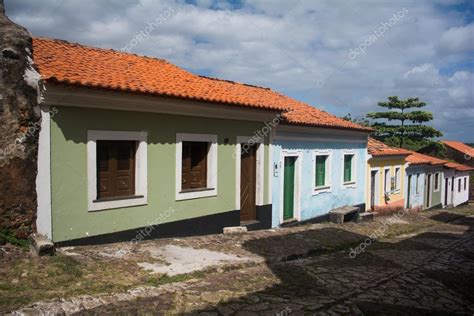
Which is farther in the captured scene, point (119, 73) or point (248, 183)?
point (248, 183)

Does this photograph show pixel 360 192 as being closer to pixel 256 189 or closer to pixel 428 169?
pixel 256 189

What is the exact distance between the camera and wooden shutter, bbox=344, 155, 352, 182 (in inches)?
654

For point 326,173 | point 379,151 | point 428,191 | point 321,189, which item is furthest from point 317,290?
point 428,191

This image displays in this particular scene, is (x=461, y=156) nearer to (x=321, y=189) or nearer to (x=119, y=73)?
(x=321, y=189)

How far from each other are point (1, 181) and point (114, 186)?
2157 mm

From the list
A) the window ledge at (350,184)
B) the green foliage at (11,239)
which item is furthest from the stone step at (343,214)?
the green foliage at (11,239)

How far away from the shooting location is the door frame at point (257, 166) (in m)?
10.7

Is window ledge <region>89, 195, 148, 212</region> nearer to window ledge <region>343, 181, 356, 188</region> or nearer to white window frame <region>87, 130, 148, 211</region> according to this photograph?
white window frame <region>87, 130, 148, 211</region>

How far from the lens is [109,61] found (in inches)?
376

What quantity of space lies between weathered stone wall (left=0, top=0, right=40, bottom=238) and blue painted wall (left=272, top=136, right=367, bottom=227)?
7.01 metres

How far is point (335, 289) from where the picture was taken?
6199mm

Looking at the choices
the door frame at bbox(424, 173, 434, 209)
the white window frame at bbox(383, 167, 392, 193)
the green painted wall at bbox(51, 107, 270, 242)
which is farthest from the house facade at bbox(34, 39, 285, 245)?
the door frame at bbox(424, 173, 434, 209)

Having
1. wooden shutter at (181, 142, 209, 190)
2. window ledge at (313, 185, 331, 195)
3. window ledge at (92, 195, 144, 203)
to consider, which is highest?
wooden shutter at (181, 142, 209, 190)

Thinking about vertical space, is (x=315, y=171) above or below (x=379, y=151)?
below
